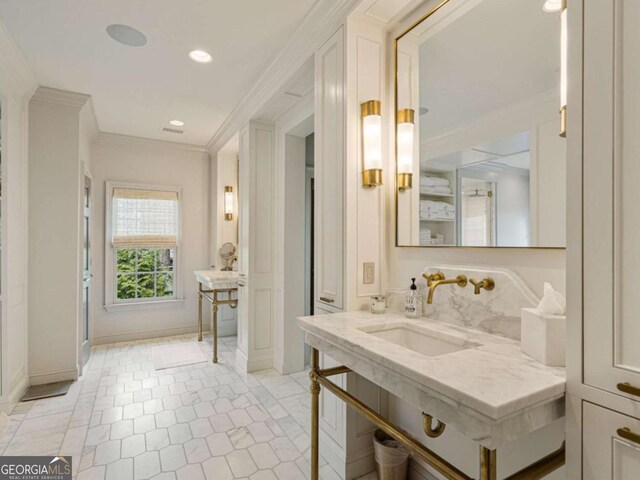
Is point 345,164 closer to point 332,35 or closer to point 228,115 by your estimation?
point 332,35

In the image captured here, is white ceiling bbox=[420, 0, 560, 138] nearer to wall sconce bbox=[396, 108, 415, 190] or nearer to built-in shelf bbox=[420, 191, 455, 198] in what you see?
wall sconce bbox=[396, 108, 415, 190]

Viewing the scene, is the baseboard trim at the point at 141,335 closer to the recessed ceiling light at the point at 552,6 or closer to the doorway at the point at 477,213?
the doorway at the point at 477,213

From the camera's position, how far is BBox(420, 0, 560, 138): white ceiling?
135cm

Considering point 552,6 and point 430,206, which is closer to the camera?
point 552,6

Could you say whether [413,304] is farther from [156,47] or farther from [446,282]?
[156,47]

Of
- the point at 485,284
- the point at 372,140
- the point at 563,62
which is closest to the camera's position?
the point at 563,62

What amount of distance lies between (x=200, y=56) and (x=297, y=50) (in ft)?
2.57

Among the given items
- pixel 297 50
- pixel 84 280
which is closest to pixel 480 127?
pixel 297 50

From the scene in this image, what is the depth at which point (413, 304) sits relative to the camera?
176 cm

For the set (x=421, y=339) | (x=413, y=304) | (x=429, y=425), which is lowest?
(x=429, y=425)

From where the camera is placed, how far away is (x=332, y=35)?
206 cm

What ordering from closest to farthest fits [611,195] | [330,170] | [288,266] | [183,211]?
[611,195], [330,170], [288,266], [183,211]

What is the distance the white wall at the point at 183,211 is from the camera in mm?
4461

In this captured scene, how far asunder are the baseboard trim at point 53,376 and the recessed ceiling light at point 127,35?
2981 millimetres
